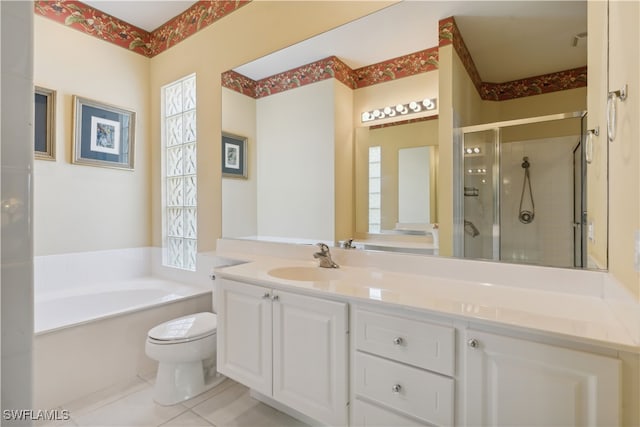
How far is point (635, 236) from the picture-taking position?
2.66 feet

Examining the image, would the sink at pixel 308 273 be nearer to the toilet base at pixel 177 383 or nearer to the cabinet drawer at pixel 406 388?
the cabinet drawer at pixel 406 388

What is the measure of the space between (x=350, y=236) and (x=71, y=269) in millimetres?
2350

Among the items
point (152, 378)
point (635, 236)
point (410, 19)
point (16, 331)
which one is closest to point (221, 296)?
point (152, 378)

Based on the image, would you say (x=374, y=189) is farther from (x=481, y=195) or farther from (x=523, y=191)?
(x=523, y=191)

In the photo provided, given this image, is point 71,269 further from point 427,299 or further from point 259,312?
point 427,299

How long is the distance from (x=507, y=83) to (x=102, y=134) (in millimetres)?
3031

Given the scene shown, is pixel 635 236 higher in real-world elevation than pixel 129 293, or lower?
higher

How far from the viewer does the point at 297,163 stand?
2090mm

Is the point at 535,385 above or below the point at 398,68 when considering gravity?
below

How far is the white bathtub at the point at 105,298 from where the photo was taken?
2232mm

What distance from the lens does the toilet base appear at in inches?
71.6

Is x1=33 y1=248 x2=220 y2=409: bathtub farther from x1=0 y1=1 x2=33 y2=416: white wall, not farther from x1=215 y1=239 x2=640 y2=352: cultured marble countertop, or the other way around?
x1=0 y1=1 x2=33 y2=416: white wall

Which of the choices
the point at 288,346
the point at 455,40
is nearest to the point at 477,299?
the point at 288,346

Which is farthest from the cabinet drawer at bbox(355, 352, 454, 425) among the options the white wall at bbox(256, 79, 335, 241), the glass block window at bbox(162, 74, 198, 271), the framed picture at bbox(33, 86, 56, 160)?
the framed picture at bbox(33, 86, 56, 160)
